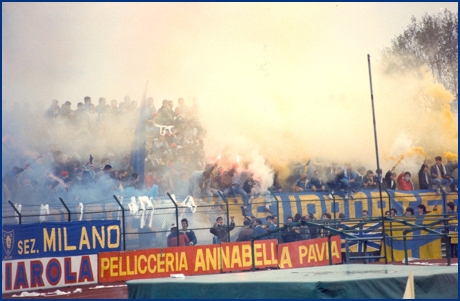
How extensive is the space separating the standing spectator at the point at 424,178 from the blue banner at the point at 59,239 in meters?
15.3

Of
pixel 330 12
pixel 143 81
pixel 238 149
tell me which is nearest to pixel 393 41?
pixel 330 12

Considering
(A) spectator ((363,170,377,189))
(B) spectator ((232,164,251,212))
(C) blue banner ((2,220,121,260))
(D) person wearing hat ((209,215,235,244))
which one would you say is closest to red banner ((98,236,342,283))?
(C) blue banner ((2,220,121,260))

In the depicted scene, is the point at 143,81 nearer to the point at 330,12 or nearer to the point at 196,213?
the point at 196,213

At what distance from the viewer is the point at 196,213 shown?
1000 inches

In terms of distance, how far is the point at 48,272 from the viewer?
18062mm

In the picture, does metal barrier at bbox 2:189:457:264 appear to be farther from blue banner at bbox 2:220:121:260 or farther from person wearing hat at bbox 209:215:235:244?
blue banner at bbox 2:220:121:260

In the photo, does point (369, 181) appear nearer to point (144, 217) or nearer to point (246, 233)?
point (246, 233)

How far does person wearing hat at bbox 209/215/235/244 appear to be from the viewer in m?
22.6

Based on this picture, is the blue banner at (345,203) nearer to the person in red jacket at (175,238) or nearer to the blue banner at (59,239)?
the person in red jacket at (175,238)

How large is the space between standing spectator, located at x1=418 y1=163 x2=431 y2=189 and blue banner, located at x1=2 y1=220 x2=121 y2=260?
604 inches

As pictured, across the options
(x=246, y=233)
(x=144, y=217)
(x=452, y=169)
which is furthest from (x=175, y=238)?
(x=452, y=169)

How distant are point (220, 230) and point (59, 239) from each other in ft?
20.5

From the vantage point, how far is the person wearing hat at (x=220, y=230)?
2258 cm

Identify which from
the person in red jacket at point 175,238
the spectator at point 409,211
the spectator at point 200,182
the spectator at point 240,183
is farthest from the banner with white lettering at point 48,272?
the spectator at point 409,211
